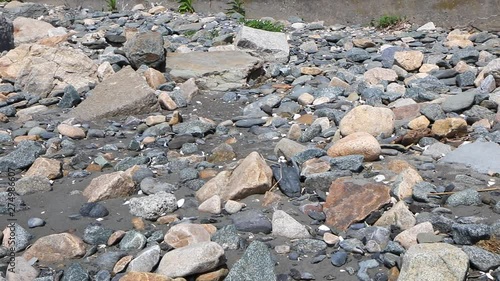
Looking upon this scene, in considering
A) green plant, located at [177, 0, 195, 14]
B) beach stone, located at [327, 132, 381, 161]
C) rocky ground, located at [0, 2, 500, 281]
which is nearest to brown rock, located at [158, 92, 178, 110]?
rocky ground, located at [0, 2, 500, 281]

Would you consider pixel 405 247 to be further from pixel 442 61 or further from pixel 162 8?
pixel 162 8

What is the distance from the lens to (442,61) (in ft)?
21.2

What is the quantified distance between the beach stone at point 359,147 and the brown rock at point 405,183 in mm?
393

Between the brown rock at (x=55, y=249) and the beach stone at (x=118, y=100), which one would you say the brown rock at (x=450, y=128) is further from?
the brown rock at (x=55, y=249)

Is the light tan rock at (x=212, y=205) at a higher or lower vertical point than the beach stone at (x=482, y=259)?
lower

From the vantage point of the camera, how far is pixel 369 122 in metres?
4.68

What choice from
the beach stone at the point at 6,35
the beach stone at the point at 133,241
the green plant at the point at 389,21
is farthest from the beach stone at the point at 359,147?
the beach stone at the point at 6,35

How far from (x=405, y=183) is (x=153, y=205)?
50.9 inches

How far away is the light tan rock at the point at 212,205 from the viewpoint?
142 inches

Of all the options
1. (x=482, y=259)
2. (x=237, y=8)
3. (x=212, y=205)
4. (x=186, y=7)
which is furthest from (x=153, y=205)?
(x=186, y=7)

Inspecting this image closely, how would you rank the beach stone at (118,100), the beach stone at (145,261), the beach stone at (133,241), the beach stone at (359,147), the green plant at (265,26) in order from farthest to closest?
1. the green plant at (265,26)
2. the beach stone at (118,100)
3. the beach stone at (359,147)
4. the beach stone at (133,241)
5. the beach stone at (145,261)

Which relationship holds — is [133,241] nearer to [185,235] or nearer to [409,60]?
[185,235]

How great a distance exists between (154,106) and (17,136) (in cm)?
109

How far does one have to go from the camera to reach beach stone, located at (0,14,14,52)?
758 cm
